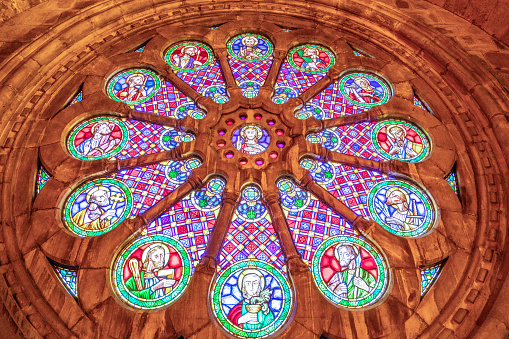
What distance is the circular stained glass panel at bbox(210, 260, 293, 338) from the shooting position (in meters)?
6.89

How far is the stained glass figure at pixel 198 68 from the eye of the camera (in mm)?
10211

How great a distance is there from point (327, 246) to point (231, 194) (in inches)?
67.6

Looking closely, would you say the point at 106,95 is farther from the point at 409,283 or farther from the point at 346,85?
the point at 409,283

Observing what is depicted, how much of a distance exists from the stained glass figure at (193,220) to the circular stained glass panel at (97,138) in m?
1.79

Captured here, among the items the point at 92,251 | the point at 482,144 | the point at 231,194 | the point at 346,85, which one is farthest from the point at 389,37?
the point at 92,251

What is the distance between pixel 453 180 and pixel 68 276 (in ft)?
21.2

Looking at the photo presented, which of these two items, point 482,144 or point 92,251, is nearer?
point 92,251

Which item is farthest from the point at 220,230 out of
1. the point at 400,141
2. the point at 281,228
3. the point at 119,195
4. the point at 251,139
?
the point at 400,141

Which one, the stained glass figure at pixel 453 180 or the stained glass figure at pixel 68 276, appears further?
the stained glass figure at pixel 453 180

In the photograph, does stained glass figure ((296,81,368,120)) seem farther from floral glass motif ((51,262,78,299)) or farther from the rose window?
floral glass motif ((51,262,78,299))

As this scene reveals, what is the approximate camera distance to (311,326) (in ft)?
22.1

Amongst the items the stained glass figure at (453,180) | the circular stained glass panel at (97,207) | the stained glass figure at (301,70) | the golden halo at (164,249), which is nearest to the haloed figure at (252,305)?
the golden halo at (164,249)

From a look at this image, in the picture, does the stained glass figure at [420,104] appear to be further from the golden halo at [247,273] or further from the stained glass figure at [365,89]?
the golden halo at [247,273]

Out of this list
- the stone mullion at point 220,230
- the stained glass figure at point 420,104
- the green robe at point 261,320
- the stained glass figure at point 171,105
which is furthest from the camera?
the stained glass figure at point 420,104
